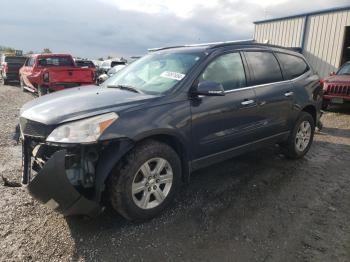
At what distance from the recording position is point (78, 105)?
3.07 metres

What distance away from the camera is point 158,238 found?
2982mm

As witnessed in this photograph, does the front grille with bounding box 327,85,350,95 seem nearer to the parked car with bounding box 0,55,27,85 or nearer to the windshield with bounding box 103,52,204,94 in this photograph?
the windshield with bounding box 103,52,204,94

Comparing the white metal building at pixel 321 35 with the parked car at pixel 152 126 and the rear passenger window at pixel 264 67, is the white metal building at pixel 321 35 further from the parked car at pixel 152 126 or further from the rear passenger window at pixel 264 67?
the parked car at pixel 152 126

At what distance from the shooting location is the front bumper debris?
2.58m

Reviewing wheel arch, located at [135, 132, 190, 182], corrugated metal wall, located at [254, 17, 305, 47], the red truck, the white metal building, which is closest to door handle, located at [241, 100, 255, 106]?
wheel arch, located at [135, 132, 190, 182]

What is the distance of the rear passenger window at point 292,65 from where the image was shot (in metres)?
4.90

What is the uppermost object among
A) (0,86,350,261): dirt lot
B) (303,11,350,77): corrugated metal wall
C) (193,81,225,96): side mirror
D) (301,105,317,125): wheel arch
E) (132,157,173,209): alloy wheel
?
(303,11,350,77): corrugated metal wall

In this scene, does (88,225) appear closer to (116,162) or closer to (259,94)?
(116,162)

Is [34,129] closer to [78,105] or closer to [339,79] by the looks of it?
[78,105]

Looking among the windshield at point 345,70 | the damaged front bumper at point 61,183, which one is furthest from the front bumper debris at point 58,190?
the windshield at point 345,70

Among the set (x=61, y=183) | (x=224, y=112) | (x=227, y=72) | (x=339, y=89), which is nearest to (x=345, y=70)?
(x=339, y=89)

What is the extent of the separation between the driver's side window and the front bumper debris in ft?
5.91

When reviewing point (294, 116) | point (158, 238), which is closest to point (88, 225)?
point (158, 238)

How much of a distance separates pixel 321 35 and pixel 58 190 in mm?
15396
